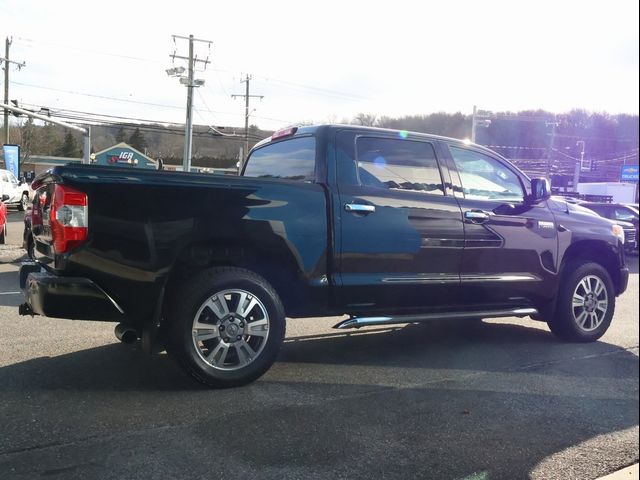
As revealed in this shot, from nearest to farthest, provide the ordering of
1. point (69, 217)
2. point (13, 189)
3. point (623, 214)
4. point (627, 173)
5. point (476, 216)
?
point (69, 217), point (476, 216), point (627, 173), point (623, 214), point (13, 189)

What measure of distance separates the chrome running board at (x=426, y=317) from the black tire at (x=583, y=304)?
0.45 meters

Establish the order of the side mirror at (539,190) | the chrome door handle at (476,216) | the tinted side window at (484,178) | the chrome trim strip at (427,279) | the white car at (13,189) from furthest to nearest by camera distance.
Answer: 1. the white car at (13,189)
2. the side mirror at (539,190)
3. the tinted side window at (484,178)
4. the chrome door handle at (476,216)
5. the chrome trim strip at (427,279)

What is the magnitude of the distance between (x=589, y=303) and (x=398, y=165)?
2661 mm

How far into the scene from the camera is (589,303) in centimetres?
574

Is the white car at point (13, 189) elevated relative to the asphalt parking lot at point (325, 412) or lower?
elevated

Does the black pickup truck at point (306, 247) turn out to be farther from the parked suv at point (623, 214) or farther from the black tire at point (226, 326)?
the parked suv at point (623, 214)

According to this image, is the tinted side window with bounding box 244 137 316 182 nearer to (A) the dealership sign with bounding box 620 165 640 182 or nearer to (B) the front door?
(B) the front door

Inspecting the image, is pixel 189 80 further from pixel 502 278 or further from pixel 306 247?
pixel 502 278

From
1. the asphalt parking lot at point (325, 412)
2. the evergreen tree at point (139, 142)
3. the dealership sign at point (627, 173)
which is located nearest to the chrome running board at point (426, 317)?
the asphalt parking lot at point (325, 412)

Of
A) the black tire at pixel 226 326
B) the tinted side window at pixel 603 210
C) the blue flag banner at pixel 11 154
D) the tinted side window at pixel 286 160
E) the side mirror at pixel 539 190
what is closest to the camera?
the black tire at pixel 226 326

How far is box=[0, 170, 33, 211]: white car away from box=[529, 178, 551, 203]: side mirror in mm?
20071

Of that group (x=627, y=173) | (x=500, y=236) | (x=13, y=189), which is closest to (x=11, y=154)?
(x=13, y=189)

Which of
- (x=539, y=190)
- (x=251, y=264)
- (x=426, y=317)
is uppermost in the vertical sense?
(x=539, y=190)

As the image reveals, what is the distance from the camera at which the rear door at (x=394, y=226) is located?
14.3 feet
